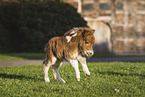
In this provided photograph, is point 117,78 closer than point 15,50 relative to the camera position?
Yes

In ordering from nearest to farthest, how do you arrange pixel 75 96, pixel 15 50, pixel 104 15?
pixel 75 96, pixel 15 50, pixel 104 15

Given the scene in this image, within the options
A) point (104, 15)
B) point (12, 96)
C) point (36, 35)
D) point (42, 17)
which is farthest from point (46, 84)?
point (104, 15)

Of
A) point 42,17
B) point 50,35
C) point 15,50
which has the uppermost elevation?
point 42,17

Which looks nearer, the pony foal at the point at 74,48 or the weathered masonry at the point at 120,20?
the pony foal at the point at 74,48

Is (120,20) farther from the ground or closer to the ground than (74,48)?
farther from the ground

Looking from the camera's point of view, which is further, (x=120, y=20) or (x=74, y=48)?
(x=120, y=20)

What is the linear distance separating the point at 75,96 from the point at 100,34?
1417 cm

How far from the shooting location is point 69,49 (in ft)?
17.6

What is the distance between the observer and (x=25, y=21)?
1598cm

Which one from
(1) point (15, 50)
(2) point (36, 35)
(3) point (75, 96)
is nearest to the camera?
(3) point (75, 96)

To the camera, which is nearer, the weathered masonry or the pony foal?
the pony foal

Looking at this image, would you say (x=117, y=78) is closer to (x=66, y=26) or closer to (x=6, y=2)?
(x=66, y=26)

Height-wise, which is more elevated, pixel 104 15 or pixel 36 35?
pixel 104 15

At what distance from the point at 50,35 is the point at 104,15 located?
16.3ft
